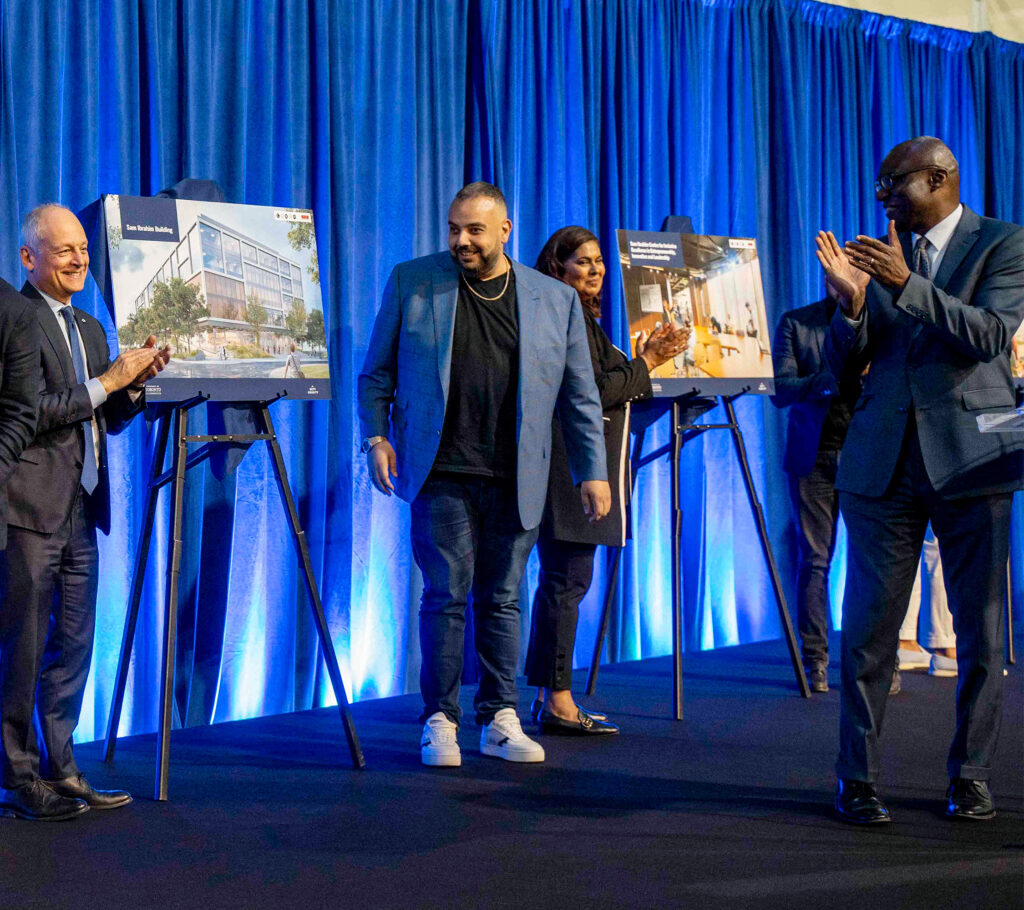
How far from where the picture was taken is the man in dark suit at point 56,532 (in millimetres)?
2510

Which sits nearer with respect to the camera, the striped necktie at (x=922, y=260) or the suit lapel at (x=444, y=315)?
the striped necktie at (x=922, y=260)

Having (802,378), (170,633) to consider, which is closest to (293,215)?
(170,633)

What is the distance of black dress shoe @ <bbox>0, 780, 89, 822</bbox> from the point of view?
8.36 ft

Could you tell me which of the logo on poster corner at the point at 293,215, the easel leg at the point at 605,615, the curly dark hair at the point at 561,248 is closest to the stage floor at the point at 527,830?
the easel leg at the point at 605,615

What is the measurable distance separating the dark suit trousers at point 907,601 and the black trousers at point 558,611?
1.07m

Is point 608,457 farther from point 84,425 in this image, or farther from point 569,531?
point 84,425

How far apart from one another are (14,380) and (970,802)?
2.22 metres

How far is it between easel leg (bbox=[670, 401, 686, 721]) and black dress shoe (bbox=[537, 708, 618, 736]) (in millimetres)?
311

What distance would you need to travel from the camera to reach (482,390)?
3.04m

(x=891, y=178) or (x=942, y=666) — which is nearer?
(x=891, y=178)

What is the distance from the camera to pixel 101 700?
3627 mm

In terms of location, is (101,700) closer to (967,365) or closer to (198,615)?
(198,615)

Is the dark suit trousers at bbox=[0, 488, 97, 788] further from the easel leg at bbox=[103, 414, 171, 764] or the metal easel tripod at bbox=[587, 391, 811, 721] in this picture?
the metal easel tripod at bbox=[587, 391, 811, 721]

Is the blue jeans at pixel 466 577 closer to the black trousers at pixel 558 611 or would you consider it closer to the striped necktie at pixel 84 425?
the black trousers at pixel 558 611
